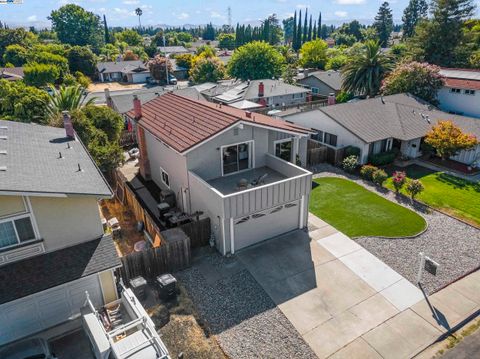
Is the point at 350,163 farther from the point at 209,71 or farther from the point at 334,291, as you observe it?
Result: the point at 209,71

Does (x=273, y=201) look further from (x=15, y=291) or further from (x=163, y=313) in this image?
(x=15, y=291)

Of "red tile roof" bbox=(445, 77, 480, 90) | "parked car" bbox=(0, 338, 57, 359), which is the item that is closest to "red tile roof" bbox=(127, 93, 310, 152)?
"parked car" bbox=(0, 338, 57, 359)

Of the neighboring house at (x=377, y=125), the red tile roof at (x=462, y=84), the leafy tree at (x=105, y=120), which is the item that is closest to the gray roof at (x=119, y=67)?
the leafy tree at (x=105, y=120)

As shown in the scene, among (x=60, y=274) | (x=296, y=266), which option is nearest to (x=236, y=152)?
(x=296, y=266)

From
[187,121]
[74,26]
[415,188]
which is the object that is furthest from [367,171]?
[74,26]

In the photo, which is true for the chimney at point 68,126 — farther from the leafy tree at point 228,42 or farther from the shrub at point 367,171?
the leafy tree at point 228,42

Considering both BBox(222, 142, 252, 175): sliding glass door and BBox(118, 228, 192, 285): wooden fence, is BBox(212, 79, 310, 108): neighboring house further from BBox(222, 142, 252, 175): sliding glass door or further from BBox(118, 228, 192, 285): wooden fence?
BBox(118, 228, 192, 285): wooden fence
